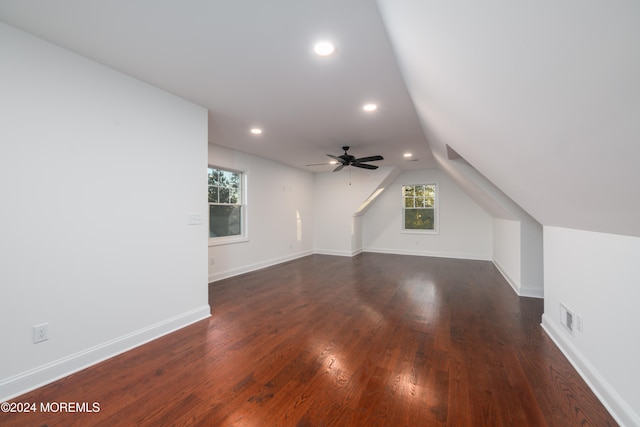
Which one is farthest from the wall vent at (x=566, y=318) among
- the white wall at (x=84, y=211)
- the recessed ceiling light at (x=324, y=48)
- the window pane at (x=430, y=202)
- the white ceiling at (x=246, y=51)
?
the window pane at (x=430, y=202)

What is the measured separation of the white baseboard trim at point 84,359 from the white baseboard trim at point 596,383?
3.46 meters

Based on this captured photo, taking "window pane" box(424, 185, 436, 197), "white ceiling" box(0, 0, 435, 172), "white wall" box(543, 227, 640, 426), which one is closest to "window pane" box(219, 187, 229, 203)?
"white ceiling" box(0, 0, 435, 172)

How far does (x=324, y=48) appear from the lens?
6.60 feet

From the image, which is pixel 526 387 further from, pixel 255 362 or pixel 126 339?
pixel 126 339

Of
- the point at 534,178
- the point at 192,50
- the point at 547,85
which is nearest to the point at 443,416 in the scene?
the point at 534,178

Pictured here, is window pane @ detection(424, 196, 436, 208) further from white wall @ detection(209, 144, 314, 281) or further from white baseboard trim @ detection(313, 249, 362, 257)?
white wall @ detection(209, 144, 314, 281)

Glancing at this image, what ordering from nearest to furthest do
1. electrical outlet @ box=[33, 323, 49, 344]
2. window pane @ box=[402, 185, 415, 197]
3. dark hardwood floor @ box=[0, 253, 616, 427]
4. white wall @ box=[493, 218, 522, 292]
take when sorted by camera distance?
dark hardwood floor @ box=[0, 253, 616, 427] < electrical outlet @ box=[33, 323, 49, 344] < white wall @ box=[493, 218, 522, 292] < window pane @ box=[402, 185, 415, 197]

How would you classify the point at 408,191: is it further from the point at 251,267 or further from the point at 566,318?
the point at 566,318

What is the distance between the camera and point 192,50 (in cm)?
207

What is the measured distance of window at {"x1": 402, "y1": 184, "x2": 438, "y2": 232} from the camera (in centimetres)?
736

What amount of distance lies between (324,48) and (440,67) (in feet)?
3.03

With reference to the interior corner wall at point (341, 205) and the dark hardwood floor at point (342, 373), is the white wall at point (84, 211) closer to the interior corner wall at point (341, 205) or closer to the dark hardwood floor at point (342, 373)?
the dark hardwood floor at point (342, 373)

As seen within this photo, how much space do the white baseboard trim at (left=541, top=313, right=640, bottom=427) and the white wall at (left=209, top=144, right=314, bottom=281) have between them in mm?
4705

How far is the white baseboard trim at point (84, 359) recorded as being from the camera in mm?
1789
